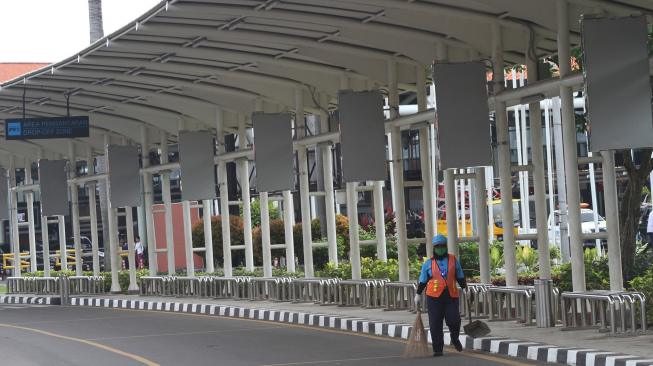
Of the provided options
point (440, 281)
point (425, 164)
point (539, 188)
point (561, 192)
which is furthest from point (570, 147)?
point (561, 192)

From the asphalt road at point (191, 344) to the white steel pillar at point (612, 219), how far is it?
2.11m

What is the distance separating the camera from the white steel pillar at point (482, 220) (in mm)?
19000

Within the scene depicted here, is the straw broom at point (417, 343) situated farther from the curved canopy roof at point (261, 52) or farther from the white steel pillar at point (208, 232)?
the white steel pillar at point (208, 232)

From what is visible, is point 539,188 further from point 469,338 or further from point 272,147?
point 272,147

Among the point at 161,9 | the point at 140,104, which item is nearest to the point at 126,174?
the point at 140,104

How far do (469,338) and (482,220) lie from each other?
330 centimetres

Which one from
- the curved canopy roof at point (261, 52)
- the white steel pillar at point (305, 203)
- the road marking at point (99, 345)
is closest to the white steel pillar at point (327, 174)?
the curved canopy roof at point (261, 52)

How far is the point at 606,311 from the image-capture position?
619 inches

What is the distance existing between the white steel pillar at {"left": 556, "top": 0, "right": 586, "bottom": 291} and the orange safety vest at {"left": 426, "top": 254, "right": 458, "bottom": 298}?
6.28 feet

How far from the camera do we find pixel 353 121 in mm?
21234

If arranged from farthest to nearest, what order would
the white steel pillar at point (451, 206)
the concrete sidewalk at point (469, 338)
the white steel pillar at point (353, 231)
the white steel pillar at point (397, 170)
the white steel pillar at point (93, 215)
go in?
the white steel pillar at point (93, 215), the white steel pillar at point (353, 231), the white steel pillar at point (397, 170), the white steel pillar at point (451, 206), the concrete sidewalk at point (469, 338)

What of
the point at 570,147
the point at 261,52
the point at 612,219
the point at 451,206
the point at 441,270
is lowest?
the point at 441,270

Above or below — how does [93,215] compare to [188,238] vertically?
above

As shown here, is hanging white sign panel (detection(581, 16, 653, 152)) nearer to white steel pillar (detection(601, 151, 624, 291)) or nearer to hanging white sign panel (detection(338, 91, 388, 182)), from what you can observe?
white steel pillar (detection(601, 151, 624, 291))
